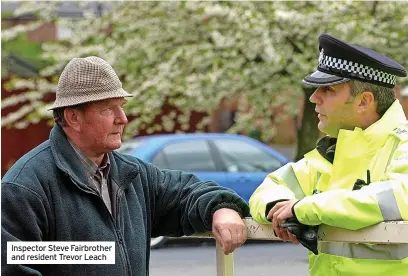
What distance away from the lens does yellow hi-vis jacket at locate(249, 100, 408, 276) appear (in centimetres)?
243

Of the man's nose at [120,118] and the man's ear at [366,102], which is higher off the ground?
the man's ear at [366,102]

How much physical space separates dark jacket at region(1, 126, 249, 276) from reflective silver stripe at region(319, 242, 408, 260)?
38 cm

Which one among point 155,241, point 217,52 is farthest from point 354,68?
point 217,52

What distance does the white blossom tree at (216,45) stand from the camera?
13312 millimetres

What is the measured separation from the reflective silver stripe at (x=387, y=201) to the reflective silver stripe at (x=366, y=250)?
0.11 meters

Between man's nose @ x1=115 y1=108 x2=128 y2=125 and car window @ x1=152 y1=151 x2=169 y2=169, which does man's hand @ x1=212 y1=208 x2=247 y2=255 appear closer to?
man's nose @ x1=115 y1=108 x2=128 y2=125

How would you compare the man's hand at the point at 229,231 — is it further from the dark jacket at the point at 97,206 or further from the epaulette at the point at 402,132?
the epaulette at the point at 402,132

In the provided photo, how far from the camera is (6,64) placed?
977 inches

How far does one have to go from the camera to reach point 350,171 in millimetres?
2643

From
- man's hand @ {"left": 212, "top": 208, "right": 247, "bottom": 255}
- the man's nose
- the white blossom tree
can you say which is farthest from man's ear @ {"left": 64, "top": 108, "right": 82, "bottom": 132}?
the white blossom tree

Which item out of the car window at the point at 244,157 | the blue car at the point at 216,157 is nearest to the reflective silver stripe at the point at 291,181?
the blue car at the point at 216,157

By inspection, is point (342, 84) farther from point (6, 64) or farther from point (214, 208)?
Result: point (6, 64)

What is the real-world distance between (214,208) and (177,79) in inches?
466

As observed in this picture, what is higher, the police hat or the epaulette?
the police hat
